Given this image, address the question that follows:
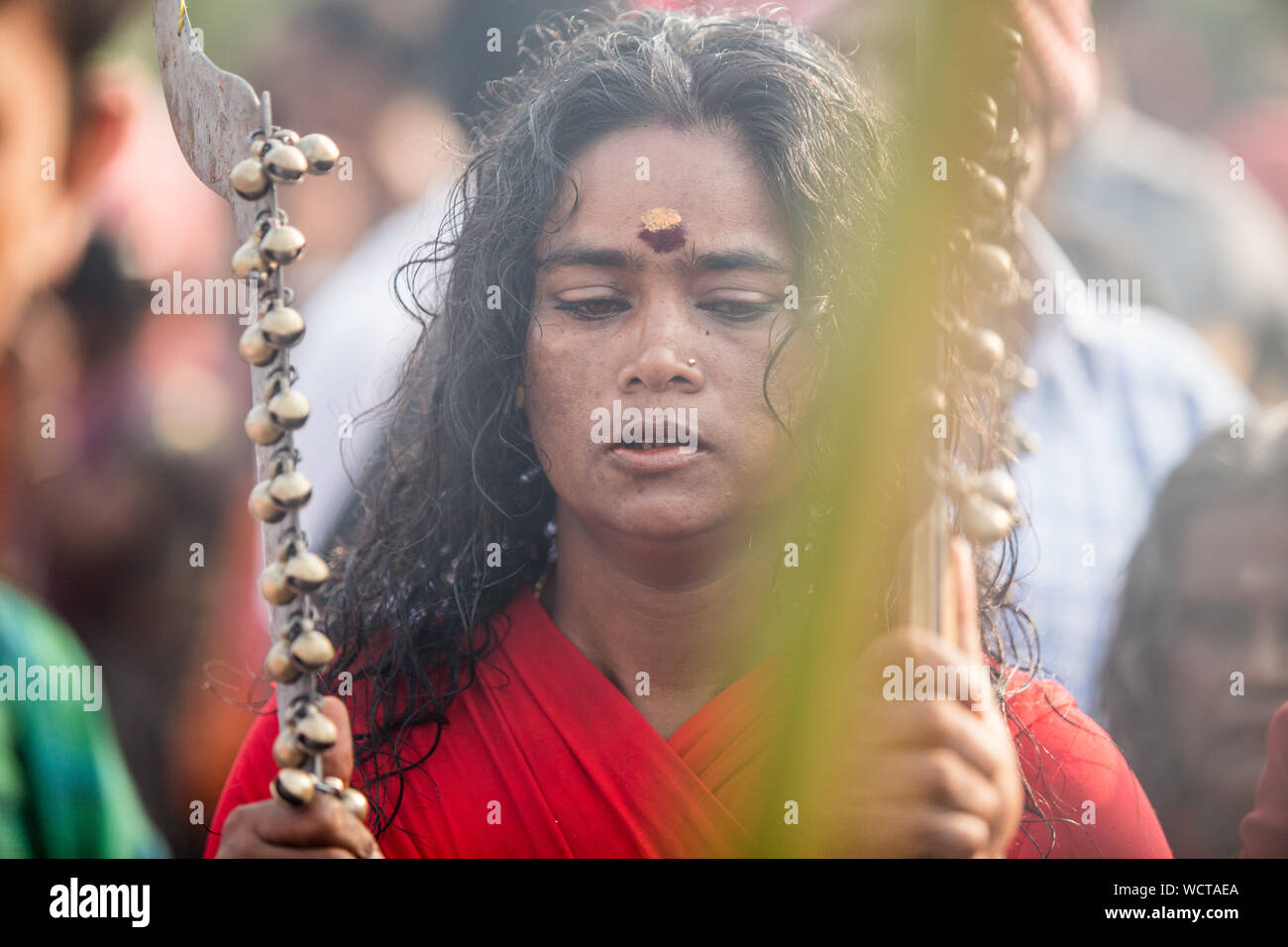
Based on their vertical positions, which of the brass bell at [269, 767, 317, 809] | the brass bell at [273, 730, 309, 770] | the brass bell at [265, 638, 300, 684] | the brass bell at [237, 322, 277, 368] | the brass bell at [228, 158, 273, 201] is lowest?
the brass bell at [269, 767, 317, 809]

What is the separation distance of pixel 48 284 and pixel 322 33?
695 millimetres

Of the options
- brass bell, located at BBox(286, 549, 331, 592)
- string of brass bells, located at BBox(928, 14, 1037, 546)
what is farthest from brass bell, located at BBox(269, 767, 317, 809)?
string of brass bells, located at BBox(928, 14, 1037, 546)

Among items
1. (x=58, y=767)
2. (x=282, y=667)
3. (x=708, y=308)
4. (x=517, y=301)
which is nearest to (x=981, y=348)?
(x=708, y=308)

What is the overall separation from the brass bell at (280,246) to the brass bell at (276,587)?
36cm

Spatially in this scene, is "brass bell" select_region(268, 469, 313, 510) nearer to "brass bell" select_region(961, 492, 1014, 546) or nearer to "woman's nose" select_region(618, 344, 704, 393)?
"woman's nose" select_region(618, 344, 704, 393)

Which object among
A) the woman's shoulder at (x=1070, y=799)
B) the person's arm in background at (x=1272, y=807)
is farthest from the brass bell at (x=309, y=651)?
the person's arm in background at (x=1272, y=807)

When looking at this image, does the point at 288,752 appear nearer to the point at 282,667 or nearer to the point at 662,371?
the point at 282,667

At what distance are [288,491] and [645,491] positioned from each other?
572 mm

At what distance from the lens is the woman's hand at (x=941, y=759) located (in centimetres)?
141

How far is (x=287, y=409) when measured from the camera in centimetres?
141

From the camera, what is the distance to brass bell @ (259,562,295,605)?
1408mm

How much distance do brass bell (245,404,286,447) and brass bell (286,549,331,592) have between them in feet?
0.45
